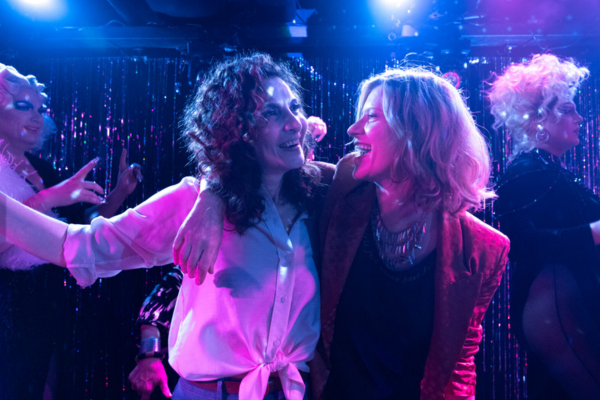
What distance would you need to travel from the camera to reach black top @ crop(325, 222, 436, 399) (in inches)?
49.0

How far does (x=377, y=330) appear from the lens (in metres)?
1.27

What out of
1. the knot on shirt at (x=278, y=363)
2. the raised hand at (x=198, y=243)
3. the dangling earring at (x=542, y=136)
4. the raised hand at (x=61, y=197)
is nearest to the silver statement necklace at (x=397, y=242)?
the knot on shirt at (x=278, y=363)

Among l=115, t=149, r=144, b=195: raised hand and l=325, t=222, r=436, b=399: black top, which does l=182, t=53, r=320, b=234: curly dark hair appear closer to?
A: l=325, t=222, r=436, b=399: black top

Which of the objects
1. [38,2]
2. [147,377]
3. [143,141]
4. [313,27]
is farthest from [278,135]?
[38,2]

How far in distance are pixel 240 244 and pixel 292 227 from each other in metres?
0.18

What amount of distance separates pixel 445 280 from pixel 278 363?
587 millimetres

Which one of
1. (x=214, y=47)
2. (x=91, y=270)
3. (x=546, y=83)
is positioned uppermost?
(x=214, y=47)

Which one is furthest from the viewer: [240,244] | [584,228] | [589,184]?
[589,184]

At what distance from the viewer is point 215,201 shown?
43.2 inches

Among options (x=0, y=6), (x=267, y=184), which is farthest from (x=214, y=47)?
(x=267, y=184)

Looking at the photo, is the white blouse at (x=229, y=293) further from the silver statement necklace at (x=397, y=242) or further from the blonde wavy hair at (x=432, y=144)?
the blonde wavy hair at (x=432, y=144)

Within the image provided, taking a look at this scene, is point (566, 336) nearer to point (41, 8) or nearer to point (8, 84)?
point (8, 84)

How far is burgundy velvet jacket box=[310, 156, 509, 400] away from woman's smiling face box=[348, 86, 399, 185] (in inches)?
3.3

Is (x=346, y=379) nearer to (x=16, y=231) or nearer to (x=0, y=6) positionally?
(x=16, y=231)
